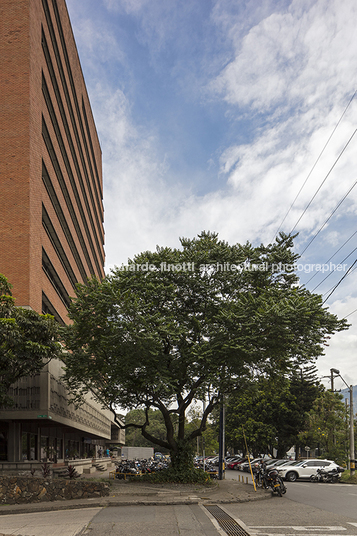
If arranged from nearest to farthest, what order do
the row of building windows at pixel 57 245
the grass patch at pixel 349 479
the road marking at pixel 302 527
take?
the road marking at pixel 302 527
the row of building windows at pixel 57 245
the grass patch at pixel 349 479

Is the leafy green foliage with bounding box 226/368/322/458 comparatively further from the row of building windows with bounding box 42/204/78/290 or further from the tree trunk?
the tree trunk

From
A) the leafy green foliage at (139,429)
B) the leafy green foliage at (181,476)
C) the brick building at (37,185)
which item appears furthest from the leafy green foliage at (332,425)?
the leafy green foliage at (139,429)

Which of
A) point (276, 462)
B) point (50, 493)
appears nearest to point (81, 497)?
point (50, 493)

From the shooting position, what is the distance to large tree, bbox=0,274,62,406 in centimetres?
1675

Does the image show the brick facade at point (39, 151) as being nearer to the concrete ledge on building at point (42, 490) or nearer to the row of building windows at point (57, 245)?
the row of building windows at point (57, 245)

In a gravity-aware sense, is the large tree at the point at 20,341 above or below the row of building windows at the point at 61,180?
below

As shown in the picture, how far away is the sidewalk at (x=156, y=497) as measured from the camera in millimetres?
15515

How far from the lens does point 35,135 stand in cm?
2627

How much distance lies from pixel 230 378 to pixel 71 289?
751 inches

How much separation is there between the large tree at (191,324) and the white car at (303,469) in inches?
482

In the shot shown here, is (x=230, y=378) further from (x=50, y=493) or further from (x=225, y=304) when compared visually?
(x=50, y=493)

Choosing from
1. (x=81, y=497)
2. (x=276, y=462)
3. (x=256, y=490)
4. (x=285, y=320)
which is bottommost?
(x=276, y=462)

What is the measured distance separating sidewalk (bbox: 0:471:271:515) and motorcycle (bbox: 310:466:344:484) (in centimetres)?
1290

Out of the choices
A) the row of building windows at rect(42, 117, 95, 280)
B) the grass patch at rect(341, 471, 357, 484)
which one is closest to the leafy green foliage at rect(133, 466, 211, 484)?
the grass patch at rect(341, 471, 357, 484)
